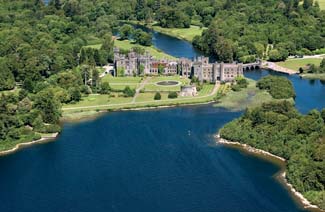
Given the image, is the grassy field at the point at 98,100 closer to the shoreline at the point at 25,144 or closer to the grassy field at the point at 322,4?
the shoreline at the point at 25,144

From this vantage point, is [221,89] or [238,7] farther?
[238,7]

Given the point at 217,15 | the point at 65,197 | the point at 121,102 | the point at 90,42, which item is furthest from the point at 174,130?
the point at 217,15

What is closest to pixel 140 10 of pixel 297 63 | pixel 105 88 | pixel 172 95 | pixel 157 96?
pixel 297 63

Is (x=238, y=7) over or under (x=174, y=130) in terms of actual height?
over

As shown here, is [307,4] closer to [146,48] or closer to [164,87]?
[146,48]

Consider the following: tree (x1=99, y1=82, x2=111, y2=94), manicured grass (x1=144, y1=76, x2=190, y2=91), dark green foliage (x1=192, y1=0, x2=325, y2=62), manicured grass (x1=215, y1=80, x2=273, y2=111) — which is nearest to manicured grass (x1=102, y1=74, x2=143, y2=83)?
manicured grass (x1=144, y1=76, x2=190, y2=91)

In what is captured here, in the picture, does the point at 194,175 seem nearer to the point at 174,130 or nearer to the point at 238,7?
the point at 174,130
